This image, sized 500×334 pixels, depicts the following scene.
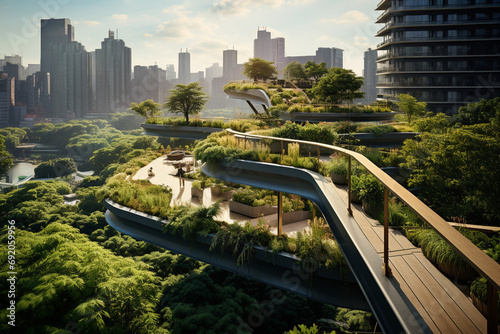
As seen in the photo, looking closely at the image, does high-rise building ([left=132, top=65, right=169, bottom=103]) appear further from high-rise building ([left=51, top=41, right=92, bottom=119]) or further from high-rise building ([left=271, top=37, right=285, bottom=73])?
high-rise building ([left=271, top=37, right=285, bottom=73])

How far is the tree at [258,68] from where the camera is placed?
42188 mm

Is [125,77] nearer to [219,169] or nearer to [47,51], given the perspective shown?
[47,51]

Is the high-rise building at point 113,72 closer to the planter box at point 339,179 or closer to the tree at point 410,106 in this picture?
the tree at point 410,106

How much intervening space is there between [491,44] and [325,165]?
54014 mm

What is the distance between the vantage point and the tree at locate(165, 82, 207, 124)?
31.5 meters

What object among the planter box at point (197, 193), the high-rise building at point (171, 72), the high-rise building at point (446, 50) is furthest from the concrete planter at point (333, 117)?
the high-rise building at point (171, 72)

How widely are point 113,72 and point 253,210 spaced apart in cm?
11907

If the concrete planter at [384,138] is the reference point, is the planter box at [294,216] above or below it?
below

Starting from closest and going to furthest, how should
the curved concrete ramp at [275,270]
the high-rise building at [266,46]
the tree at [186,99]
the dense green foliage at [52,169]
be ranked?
1. the curved concrete ramp at [275,270]
2. the tree at [186,99]
3. the dense green foliage at [52,169]
4. the high-rise building at [266,46]

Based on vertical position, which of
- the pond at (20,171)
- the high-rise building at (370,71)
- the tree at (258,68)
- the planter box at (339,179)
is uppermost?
the high-rise building at (370,71)

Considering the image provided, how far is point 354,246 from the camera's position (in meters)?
5.24

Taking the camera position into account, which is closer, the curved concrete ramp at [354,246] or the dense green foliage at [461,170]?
the curved concrete ramp at [354,246]

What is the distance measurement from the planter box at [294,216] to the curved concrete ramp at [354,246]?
1850 mm

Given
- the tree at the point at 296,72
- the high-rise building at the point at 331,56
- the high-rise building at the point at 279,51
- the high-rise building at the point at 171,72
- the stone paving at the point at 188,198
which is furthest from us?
the high-rise building at the point at 171,72
